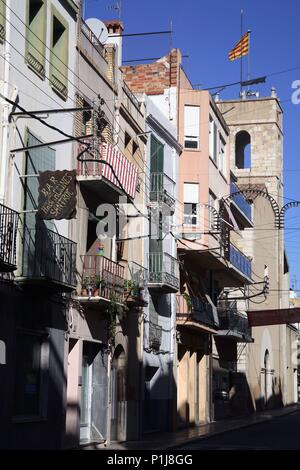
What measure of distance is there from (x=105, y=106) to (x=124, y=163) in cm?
220

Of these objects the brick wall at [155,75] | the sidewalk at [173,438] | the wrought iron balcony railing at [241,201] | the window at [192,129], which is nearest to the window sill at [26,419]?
the sidewalk at [173,438]

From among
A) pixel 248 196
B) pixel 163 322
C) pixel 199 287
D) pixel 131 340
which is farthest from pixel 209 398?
pixel 248 196

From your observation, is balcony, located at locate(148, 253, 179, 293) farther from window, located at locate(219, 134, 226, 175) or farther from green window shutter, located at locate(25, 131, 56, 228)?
window, located at locate(219, 134, 226, 175)

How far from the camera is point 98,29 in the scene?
78.6 feet

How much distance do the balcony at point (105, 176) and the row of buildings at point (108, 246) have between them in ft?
0.18

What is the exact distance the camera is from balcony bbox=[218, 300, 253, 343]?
118 feet

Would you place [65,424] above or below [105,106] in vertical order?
below

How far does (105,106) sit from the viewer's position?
22.7 metres

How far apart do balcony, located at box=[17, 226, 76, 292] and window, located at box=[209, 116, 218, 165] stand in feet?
49.6

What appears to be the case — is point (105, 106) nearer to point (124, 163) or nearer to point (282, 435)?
point (124, 163)

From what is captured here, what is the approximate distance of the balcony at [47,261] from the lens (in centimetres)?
1683

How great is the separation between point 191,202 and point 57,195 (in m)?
15.2

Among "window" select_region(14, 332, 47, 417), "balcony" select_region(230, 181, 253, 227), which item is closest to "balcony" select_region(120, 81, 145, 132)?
"window" select_region(14, 332, 47, 417)

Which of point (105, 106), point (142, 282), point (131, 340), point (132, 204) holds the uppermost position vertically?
point (105, 106)
